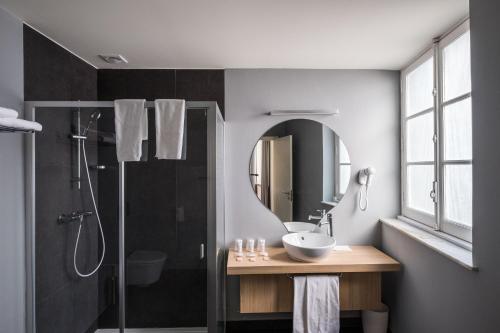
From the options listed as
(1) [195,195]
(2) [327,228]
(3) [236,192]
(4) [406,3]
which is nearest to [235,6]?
(4) [406,3]

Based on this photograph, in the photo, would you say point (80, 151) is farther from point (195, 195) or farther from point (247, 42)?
point (247, 42)

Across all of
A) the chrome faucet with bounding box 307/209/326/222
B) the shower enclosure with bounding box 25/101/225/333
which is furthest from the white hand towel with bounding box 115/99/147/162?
the chrome faucet with bounding box 307/209/326/222

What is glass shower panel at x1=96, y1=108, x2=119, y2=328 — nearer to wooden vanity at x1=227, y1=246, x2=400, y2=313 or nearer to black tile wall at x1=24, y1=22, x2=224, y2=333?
black tile wall at x1=24, y1=22, x2=224, y2=333

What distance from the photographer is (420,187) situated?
92.7 inches

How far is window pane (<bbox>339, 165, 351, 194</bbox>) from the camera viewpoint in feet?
8.70

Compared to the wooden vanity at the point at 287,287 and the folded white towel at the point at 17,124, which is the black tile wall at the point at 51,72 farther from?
the wooden vanity at the point at 287,287

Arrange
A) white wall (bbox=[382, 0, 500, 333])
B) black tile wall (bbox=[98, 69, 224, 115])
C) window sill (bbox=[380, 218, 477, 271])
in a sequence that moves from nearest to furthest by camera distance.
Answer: white wall (bbox=[382, 0, 500, 333])
window sill (bbox=[380, 218, 477, 271])
black tile wall (bbox=[98, 69, 224, 115])

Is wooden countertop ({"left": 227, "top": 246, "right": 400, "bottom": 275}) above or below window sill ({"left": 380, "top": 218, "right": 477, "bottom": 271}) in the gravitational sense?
below

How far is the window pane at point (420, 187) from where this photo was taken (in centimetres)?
220

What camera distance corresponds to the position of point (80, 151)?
6.58 feet

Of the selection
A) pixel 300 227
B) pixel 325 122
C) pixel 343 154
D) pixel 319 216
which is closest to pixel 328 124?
pixel 325 122

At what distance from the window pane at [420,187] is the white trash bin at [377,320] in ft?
2.96

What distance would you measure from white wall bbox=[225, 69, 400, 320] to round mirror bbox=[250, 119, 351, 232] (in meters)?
0.07

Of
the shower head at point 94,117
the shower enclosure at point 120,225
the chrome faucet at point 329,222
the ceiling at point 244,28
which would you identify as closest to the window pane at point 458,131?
the ceiling at point 244,28
